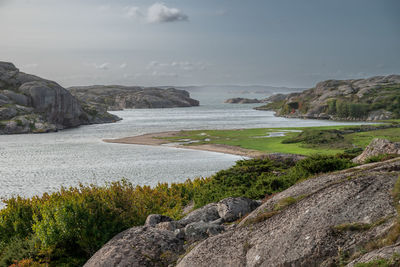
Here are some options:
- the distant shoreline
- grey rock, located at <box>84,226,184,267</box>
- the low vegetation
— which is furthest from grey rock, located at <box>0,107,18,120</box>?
grey rock, located at <box>84,226,184,267</box>

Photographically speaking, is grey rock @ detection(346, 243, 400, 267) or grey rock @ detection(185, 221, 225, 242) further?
grey rock @ detection(185, 221, 225, 242)

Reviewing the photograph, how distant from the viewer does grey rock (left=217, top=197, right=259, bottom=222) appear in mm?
10883

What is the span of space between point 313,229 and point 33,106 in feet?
348

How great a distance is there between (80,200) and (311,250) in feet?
26.3

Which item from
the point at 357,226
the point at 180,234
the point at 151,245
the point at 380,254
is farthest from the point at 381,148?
the point at 380,254

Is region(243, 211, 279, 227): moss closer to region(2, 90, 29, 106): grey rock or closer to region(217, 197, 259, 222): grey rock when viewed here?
region(217, 197, 259, 222): grey rock

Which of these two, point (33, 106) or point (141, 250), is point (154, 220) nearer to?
point (141, 250)

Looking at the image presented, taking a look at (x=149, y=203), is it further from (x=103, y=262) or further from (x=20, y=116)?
(x=20, y=116)

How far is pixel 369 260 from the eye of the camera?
5.18 metres

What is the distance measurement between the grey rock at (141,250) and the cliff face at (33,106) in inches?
3335

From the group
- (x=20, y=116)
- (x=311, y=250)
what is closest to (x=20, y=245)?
(x=311, y=250)

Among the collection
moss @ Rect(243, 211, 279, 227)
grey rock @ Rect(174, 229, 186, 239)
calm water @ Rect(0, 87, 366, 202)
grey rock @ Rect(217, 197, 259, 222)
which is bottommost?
calm water @ Rect(0, 87, 366, 202)

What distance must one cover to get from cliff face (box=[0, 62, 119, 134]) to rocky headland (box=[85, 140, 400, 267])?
85.3m

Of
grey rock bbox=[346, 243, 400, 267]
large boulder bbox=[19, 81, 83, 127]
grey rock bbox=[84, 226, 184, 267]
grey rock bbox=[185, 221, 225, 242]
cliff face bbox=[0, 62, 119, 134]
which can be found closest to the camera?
grey rock bbox=[346, 243, 400, 267]
